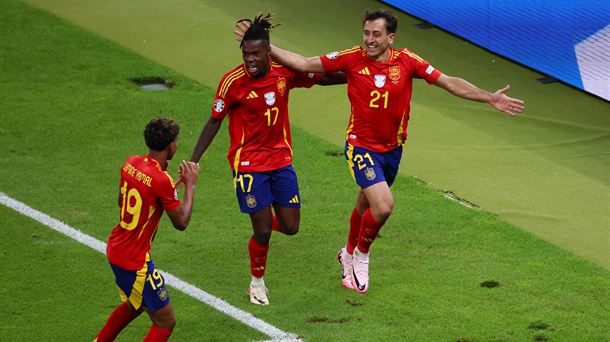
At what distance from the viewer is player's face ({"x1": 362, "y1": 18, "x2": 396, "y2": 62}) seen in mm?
9992

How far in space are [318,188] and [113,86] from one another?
394 centimetres

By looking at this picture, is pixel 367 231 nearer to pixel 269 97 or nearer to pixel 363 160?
pixel 363 160

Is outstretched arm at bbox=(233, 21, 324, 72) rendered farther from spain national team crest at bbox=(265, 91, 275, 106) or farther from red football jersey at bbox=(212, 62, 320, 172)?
spain national team crest at bbox=(265, 91, 275, 106)

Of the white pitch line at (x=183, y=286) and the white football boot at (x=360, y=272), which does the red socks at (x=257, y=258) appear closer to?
the white pitch line at (x=183, y=286)

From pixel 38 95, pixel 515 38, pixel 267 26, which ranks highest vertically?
pixel 267 26

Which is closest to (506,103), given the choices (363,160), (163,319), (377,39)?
(377,39)

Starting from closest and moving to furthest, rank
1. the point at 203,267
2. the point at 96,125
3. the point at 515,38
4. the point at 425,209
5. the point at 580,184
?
1. the point at 203,267
2. the point at 425,209
3. the point at 580,184
4. the point at 96,125
5. the point at 515,38

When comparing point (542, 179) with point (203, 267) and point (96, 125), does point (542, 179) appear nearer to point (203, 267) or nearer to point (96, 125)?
point (203, 267)

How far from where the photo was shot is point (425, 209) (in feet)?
40.0

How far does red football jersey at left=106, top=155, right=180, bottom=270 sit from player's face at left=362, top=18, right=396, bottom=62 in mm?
2522

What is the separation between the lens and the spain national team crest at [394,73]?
1012cm

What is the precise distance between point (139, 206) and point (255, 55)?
1.88 meters

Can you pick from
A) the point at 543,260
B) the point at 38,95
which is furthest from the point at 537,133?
the point at 38,95

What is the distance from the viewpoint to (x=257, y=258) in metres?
10.1
